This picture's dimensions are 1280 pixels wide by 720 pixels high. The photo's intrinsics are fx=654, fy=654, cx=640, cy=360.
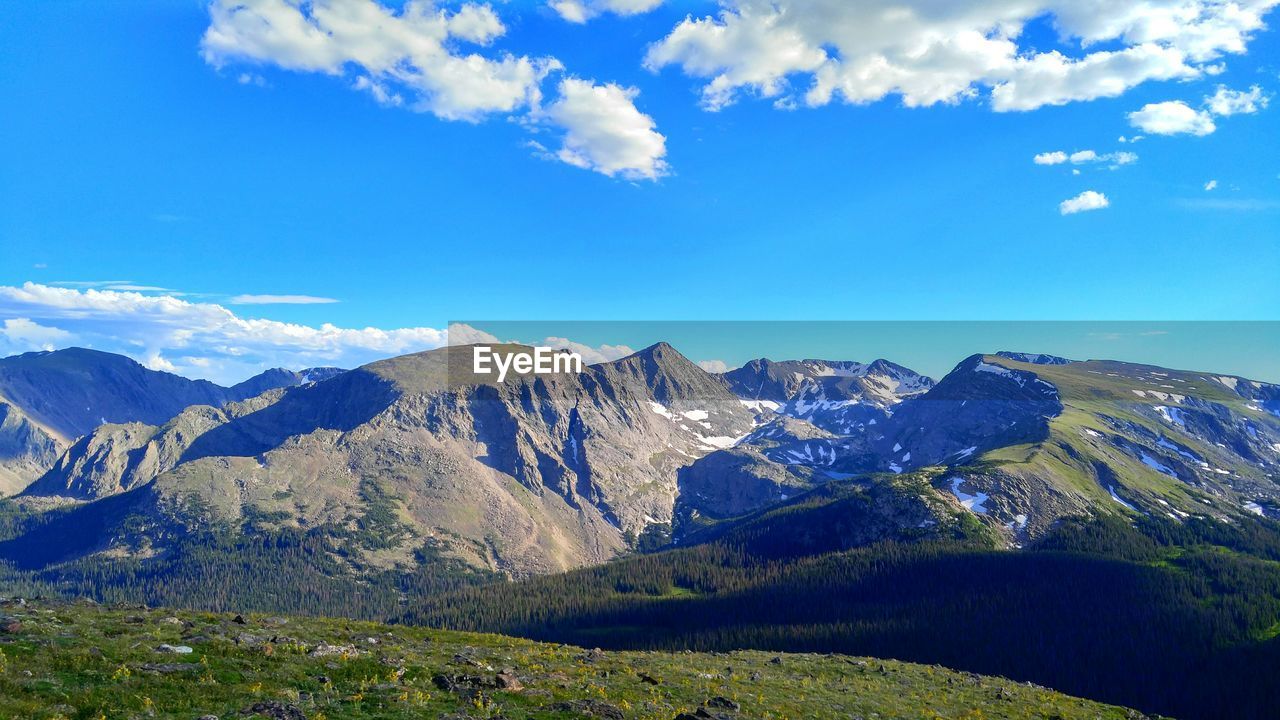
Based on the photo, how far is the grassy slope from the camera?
3050 cm

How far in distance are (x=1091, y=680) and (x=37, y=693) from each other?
192917 millimetres

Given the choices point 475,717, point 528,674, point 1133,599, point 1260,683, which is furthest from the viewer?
point 1133,599

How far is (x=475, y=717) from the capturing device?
33.2 m

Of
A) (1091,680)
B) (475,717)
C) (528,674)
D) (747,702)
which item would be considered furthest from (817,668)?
(1091,680)

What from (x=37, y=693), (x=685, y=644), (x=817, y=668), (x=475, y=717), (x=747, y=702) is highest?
(x=37, y=693)

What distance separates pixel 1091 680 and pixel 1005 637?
22.6m

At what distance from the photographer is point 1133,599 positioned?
189375 millimetres

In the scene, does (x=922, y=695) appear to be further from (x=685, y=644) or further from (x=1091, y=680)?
(x=685, y=644)

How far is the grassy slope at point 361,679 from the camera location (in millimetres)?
30500

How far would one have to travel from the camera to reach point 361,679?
1465 inches

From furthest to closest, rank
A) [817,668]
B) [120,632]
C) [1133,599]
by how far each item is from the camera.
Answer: [1133,599]
[817,668]
[120,632]

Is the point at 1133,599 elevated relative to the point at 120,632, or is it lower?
lower

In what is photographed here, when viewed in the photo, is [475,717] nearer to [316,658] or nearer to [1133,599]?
[316,658]

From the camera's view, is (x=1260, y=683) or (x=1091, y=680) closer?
(x=1260, y=683)
